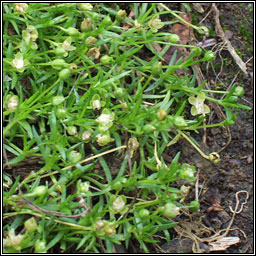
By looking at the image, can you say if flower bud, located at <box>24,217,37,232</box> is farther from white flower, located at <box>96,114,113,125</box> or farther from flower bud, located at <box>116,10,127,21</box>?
flower bud, located at <box>116,10,127,21</box>

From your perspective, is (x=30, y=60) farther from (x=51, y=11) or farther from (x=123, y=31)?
(x=123, y=31)

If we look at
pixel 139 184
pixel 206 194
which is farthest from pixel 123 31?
pixel 206 194

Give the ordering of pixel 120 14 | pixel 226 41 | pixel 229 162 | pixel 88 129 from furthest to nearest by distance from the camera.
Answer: pixel 226 41
pixel 229 162
pixel 120 14
pixel 88 129

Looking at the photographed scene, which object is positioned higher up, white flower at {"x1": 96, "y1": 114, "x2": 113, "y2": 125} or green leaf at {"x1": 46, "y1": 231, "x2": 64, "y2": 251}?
white flower at {"x1": 96, "y1": 114, "x2": 113, "y2": 125}

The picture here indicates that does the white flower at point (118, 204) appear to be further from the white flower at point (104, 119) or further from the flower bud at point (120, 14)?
the flower bud at point (120, 14)

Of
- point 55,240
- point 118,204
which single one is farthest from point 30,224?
point 118,204

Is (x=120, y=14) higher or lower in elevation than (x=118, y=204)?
higher

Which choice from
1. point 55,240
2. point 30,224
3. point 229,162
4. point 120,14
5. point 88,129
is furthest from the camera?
point 229,162

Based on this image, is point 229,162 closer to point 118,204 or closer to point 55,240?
point 118,204

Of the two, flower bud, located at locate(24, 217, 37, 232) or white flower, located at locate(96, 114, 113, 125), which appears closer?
flower bud, located at locate(24, 217, 37, 232)

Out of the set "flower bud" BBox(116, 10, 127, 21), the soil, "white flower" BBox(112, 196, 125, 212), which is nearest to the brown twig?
the soil
